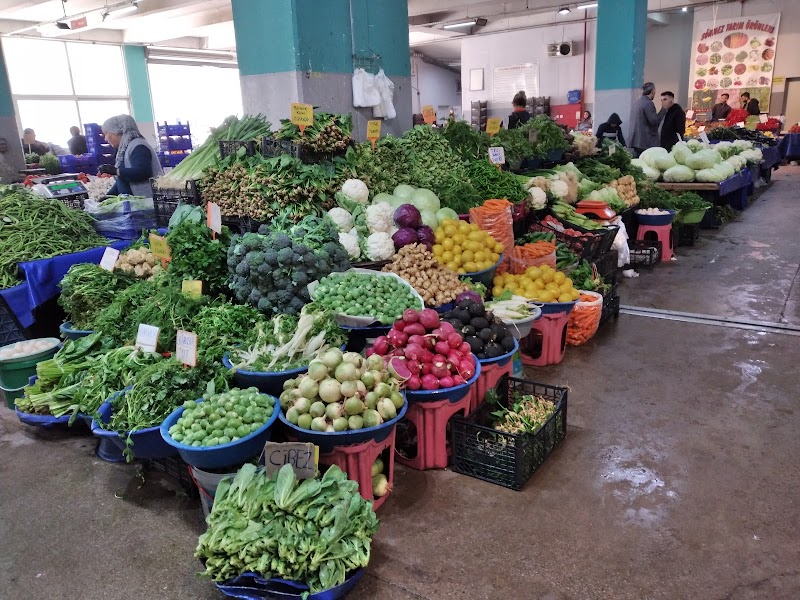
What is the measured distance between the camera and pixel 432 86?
79.5ft

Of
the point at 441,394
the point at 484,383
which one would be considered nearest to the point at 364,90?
the point at 484,383

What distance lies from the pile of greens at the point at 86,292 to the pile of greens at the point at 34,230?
0.41m

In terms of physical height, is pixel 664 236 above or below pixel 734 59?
below

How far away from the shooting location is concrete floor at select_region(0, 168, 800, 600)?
225 cm

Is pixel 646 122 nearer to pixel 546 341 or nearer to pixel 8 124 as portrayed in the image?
pixel 546 341

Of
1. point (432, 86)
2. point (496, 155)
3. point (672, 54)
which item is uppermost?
point (672, 54)

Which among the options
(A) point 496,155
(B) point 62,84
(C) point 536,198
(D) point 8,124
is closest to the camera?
(C) point 536,198

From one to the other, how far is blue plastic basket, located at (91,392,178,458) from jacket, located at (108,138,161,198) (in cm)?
311

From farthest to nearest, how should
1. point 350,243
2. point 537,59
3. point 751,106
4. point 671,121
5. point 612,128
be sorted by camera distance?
point 537,59 → point 751,106 → point 671,121 → point 612,128 → point 350,243

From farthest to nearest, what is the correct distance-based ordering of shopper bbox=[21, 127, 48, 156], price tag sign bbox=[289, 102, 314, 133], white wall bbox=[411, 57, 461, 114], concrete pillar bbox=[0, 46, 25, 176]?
white wall bbox=[411, 57, 461, 114] < shopper bbox=[21, 127, 48, 156] < concrete pillar bbox=[0, 46, 25, 176] < price tag sign bbox=[289, 102, 314, 133]

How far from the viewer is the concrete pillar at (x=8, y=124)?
888 centimetres

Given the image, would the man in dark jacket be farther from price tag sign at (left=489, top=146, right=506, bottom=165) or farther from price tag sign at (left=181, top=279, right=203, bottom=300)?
price tag sign at (left=181, top=279, right=203, bottom=300)

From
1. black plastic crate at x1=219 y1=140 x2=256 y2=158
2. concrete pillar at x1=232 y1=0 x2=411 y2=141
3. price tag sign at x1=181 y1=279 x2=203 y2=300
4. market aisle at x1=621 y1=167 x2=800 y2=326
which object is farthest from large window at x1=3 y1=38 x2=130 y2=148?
market aisle at x1=621 y1=167 x2=800 y2=326

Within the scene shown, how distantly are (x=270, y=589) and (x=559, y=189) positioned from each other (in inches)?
193
